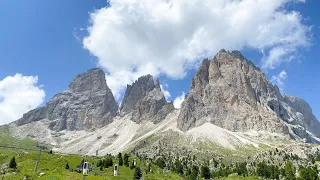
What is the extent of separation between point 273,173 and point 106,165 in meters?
99.0

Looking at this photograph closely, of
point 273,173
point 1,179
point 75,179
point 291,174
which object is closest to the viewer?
→ point 1,179

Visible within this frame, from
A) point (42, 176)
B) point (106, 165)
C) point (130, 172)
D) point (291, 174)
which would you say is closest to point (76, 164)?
point (106, 165)


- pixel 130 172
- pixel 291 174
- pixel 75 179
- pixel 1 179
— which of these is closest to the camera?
pixel 1 179

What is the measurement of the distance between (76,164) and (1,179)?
351ft

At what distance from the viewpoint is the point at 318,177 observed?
161 metres

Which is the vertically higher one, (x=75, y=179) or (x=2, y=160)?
(x=2, y=160)

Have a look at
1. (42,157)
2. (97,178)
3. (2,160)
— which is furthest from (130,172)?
(97,178)

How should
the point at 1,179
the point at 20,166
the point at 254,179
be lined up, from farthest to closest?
1. the point at 254,179
2. the point at 20,166
3. the point at 1,179

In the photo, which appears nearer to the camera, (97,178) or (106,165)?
(97,178)

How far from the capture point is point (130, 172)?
153500mm

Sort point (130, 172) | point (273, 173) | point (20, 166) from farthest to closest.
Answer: point (273, 173), point (130, 172), point (20, 166)

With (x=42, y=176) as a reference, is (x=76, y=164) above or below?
above

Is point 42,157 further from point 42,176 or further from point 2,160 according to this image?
point 42,176

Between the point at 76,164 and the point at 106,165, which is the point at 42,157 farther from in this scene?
the point at 106,165
